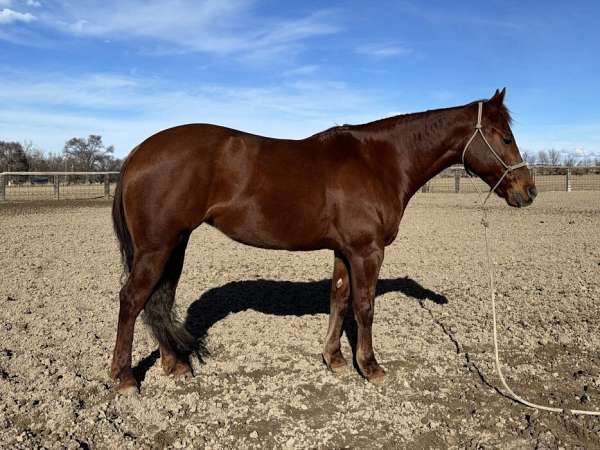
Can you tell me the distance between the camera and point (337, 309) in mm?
4402

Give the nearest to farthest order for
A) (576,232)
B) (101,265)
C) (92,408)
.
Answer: (92,408), (101,265), (576,232)

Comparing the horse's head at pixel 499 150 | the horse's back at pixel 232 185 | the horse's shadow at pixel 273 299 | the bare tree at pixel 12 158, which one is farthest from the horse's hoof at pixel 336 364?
the bare tree at pixel 12 158

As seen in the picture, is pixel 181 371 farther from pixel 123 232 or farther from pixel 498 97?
pixel 498 97

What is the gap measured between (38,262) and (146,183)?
611cm

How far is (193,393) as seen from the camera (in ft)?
12.1

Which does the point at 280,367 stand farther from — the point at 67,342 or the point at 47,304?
the point at 47,304

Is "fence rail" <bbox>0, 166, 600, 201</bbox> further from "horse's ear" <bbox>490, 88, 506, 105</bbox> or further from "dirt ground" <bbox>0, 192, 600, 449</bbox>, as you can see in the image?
"horse's ear" <bbox>490, 88, 506, 105</bbox>

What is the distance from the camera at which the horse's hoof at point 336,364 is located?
4168mm

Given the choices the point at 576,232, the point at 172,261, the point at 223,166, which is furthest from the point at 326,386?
the point at 576,232

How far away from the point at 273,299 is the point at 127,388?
2.97 m

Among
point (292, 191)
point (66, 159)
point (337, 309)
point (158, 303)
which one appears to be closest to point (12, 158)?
point (66, 159)

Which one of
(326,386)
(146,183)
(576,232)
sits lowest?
(326,386)

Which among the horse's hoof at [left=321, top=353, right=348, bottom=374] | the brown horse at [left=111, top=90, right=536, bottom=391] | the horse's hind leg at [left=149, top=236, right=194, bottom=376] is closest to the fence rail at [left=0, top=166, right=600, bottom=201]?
the horse's hind leg at [left=149, top=236, right=194, bottom=376]

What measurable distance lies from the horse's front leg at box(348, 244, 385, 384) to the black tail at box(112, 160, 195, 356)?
5.07 ft
